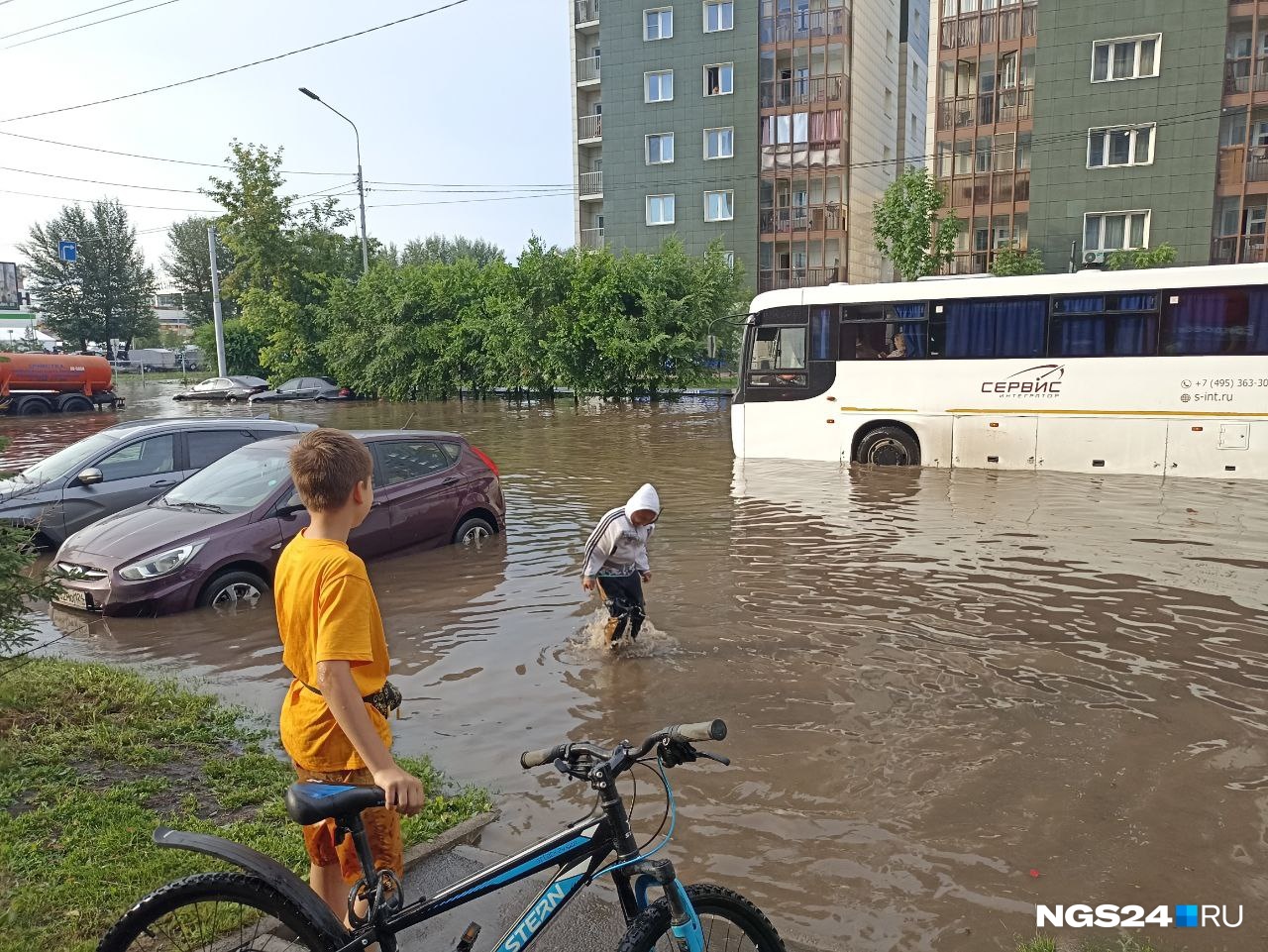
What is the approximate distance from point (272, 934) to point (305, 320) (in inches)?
1809

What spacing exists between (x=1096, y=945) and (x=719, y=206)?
43.7 meters

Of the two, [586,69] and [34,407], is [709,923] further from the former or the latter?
[586,69]

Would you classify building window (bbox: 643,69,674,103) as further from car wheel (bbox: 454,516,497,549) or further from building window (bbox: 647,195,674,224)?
car wheel (bbox: 454,516,497,549)

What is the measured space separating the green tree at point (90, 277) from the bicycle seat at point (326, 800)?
259 ft

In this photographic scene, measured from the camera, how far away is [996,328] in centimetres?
1697

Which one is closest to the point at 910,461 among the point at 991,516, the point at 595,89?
the point at 991,516

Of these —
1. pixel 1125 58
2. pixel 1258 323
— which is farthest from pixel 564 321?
pixel 1258 323

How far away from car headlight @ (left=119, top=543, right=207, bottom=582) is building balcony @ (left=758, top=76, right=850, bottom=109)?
4071 centimetres

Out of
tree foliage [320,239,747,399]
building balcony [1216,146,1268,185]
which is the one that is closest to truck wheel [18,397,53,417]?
tree foliage [320,239,747,399]

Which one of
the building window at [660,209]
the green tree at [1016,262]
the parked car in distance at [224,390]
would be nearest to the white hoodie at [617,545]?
the green tree at [1016,262]

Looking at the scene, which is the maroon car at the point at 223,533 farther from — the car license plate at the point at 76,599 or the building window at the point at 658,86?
the building window at the point at 658,86

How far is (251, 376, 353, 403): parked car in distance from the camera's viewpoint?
140 ft

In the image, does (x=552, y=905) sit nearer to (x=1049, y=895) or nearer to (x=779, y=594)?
(x=1049, y=895)

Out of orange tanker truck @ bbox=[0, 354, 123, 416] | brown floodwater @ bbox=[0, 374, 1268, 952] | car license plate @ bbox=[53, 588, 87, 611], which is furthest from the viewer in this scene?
orange tanker truck @ bbox=[0, 354, 123, 416]
